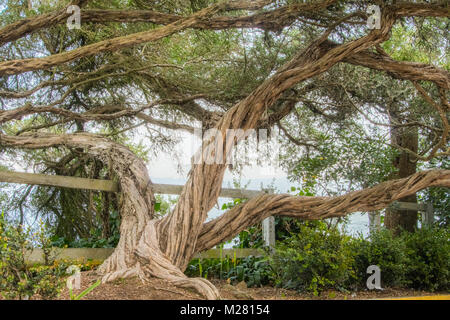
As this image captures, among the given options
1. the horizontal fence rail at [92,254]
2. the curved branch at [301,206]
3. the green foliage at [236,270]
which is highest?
the curved branch at [301,206]

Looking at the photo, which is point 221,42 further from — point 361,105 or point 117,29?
point 361,105

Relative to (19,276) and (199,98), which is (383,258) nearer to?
(199,98)

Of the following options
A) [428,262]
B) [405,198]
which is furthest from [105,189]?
[405,198]

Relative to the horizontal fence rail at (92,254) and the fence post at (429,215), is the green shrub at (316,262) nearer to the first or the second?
the horizontal fence rail at (92,254)

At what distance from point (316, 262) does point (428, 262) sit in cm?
192

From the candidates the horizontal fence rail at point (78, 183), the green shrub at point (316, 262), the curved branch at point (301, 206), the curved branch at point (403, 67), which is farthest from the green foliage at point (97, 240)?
the curved branch at point (403, 67)

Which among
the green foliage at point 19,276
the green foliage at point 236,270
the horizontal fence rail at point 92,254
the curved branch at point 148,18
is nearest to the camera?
the green foliage at point 19,276

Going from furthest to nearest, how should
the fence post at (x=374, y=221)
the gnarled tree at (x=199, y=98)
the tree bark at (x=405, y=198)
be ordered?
the tree bark at (x=405, y=198)
the fence post at (x=374, y=221)
the gnarled tree at (x=199, y=98)

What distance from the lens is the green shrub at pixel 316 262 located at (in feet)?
15.1

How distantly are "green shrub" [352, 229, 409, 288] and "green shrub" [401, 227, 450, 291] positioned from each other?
21 centimetres

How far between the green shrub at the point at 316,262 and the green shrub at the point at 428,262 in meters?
1.13

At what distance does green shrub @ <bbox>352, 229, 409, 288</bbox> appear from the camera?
204 inches

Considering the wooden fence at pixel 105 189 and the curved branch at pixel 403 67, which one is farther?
the curved branch at pixel 403 67
